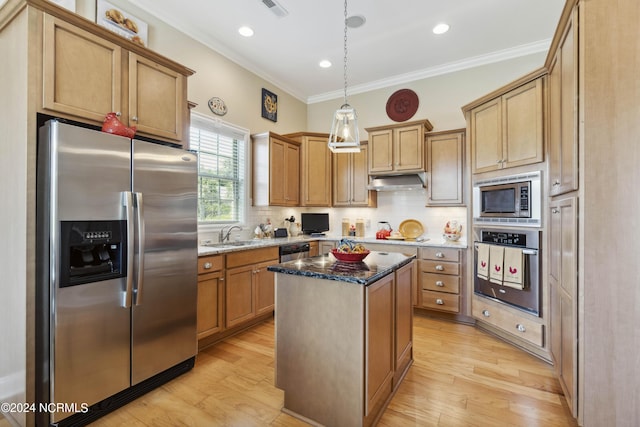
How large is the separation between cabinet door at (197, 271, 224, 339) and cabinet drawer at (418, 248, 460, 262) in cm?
239

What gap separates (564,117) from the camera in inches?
74.7

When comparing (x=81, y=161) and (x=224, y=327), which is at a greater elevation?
(x=81, y=161)

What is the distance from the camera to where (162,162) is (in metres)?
2.14

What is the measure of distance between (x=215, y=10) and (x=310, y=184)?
2.45 meters

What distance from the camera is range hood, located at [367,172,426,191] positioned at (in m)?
3.98

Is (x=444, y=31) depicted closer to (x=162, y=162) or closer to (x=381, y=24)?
(x=381, y=24)

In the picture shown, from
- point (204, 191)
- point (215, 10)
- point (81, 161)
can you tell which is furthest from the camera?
point (204, 191)

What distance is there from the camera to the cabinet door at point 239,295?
295 centimetres

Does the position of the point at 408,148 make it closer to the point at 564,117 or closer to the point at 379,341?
the point at 564,117

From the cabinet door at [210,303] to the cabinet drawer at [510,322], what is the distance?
274 cm

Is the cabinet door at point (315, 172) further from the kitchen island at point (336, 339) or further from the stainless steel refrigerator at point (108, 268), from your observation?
the kitchen island at point (336, 339)

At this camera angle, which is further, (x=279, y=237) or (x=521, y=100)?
(x=279, y=237)

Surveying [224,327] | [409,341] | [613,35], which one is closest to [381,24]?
[613,35]

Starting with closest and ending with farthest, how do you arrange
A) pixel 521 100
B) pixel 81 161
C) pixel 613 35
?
pixel 613 35
pixel 81 161
pixel 521 100
